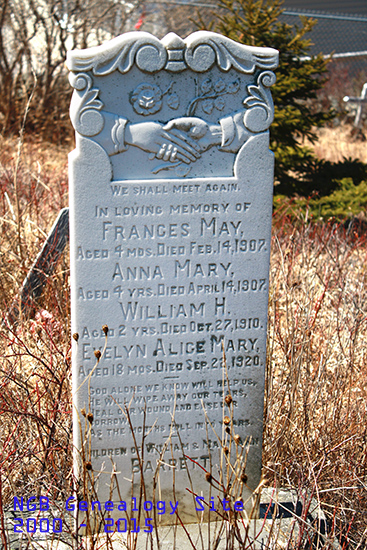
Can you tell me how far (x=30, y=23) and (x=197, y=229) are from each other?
1113 centimetres

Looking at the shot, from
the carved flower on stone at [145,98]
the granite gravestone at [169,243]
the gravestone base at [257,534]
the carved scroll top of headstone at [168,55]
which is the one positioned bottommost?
the gravestone base at [257,534]

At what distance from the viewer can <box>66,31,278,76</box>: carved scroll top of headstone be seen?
2.15m

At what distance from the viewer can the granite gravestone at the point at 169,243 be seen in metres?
2.22

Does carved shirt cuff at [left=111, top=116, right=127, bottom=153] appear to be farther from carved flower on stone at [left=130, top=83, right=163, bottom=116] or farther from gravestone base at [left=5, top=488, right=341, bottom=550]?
gravestone base at [left=5, top=488, right=341, bottom=550]

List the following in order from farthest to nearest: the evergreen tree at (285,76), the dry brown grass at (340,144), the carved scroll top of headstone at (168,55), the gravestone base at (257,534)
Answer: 1. the dry brown grass at (340,144)
2. the evergreen tree at (285,76)
3. the gravestone base at (257,534)
4. the carved scroll top of headstone at (168,55)

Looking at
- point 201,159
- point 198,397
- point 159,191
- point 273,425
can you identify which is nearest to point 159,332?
point 198,397

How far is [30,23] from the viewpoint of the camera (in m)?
11.8

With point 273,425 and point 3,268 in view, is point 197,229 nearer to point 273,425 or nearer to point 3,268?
point 273,425

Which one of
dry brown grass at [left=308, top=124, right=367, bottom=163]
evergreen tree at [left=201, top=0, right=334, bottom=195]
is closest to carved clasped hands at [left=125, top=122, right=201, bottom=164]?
evergreen tree at [left=201, top=0, right=334, bottom=195]

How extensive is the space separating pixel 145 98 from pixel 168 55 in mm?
186

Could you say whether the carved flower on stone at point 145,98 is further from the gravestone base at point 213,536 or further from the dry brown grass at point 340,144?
the dry brown grass at point 340,144

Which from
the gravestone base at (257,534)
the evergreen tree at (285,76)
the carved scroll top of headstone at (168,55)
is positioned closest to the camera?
the carved scroll top of headstone at (168,55)

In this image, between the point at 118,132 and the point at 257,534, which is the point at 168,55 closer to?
the point at 118,132

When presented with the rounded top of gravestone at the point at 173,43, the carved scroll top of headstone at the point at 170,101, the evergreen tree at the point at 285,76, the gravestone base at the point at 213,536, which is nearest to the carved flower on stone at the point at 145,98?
the carved scroll top of headstone at the point at 170,101
